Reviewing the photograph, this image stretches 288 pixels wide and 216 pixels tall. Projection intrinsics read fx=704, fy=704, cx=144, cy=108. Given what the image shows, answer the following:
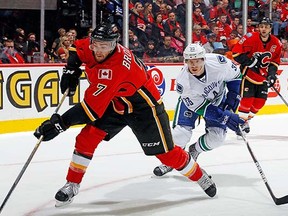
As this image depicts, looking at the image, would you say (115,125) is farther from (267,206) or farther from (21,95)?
(21,95)

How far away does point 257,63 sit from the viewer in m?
6.14

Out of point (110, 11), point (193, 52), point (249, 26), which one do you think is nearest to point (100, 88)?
point (193, 52)

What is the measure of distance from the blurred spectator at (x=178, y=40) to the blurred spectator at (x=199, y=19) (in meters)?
0.25

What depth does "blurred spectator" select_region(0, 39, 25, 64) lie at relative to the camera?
6574 millimetres

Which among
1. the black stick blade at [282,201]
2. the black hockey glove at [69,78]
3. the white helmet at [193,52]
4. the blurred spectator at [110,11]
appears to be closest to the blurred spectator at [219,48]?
the blurred spectator at [110,11]

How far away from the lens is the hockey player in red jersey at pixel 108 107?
127 inches

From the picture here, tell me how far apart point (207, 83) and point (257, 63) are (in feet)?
7.24

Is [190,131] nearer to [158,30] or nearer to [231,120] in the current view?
[231,120]

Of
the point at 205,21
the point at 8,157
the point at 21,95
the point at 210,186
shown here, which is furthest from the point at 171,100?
the point at 210,186

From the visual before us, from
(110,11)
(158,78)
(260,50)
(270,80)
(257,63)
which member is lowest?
(158,78)

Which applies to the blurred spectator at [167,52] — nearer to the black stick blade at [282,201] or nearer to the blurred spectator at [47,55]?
the blurred spectator at [47,55]

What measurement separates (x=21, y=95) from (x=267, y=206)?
11.5ft

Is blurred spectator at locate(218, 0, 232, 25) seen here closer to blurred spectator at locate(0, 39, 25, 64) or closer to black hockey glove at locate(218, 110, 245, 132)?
blurred spectator at locate(0, 39, 25, 64)

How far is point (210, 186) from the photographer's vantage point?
3.70 meters
